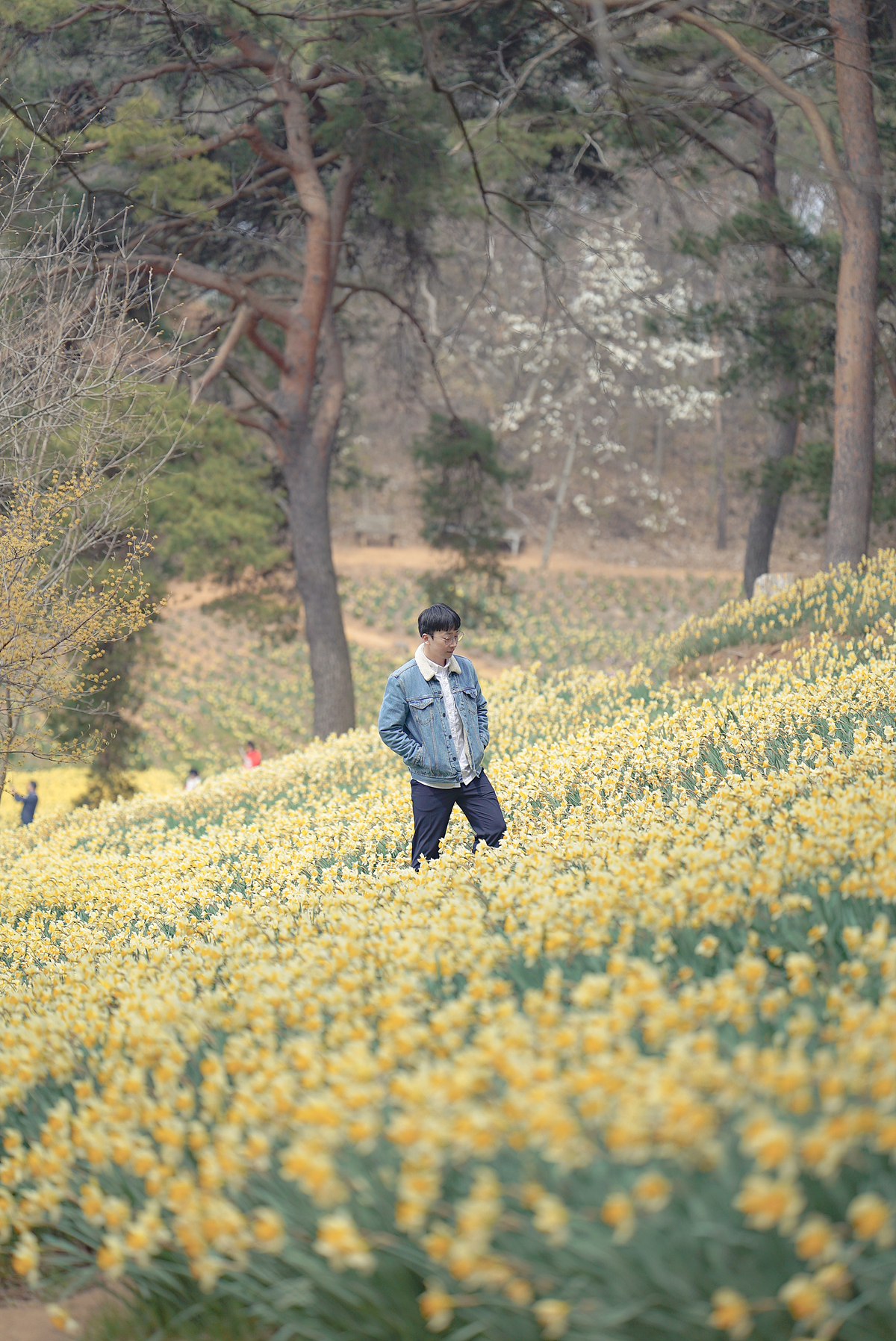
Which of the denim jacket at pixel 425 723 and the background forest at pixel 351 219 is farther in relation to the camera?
the background forest at pixel 351 219

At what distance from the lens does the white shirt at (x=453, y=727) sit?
5.74 m

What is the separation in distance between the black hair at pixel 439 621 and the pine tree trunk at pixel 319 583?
32.0 feet

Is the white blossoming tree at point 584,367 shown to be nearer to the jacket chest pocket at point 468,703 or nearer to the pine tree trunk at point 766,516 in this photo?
the pine tree trunk at point 766,516

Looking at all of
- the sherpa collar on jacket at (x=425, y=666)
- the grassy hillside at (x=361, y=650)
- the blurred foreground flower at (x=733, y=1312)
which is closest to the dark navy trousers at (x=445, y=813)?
the sherpa collar on jacket at (x=425, y=666)

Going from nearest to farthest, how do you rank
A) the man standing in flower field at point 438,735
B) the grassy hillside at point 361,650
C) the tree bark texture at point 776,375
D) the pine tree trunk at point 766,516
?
the man standing in flower field at point 438,735
the tree bark texture at point 776,375
the pine tree trunk at point 766,516
the grassy hillside at point 361,650

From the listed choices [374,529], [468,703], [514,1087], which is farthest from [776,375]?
[374,529]

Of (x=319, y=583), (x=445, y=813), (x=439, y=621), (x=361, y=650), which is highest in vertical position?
(x=319, y=583)

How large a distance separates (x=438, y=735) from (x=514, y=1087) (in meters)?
3.51

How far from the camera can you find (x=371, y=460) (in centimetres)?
4434

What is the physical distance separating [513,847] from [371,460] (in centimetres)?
4045

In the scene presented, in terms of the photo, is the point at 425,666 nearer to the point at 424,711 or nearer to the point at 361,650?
the point at 424,711

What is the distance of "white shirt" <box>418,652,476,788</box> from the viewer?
18.8 feet

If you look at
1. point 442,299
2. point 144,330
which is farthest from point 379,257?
point 442,299

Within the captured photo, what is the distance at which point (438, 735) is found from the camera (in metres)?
5.72
